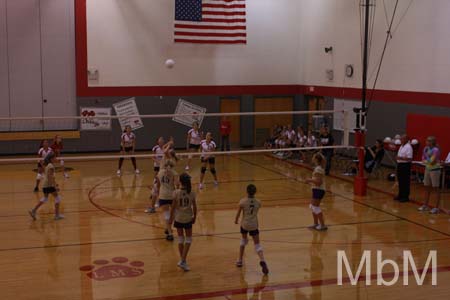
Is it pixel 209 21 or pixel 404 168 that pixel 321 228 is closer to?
pixel 404 168

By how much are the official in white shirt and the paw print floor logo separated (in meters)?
8.87

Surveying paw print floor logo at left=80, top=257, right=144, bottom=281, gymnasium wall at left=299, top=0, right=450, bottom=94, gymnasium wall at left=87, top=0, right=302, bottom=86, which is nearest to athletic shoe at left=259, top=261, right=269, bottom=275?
paw print floor logo at left=80, top=257, right=144, bottom=281

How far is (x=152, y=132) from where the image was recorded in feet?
90.2

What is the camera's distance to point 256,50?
28.3 m

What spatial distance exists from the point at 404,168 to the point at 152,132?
44.1 feet

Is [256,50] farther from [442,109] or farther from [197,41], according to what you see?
[442,109]

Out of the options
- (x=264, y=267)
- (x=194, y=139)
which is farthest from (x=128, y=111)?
(x=264, y=267)

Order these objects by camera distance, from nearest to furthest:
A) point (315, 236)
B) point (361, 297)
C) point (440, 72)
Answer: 1. point (361, 297)
2. point (315, 236)
3. point (440, 72)

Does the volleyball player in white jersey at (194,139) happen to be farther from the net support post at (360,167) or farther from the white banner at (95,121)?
the white banner at (95,121)

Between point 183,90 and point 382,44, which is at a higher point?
point 382,44

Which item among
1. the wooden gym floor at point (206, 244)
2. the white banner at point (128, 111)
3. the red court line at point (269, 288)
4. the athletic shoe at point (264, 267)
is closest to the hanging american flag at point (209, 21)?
the white banner at point (128, 111)

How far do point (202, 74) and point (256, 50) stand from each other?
289 cm

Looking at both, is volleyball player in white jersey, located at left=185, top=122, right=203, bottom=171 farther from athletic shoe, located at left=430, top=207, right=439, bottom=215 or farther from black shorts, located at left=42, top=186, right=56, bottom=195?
athletic shoe, located at left=430, top=207, right=439, bottom=215

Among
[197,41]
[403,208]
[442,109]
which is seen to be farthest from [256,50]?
[403,208]
